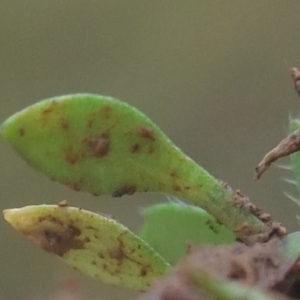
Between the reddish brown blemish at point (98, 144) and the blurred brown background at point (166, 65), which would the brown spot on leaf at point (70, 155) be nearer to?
the reddish brown blemish at point (98, 144)

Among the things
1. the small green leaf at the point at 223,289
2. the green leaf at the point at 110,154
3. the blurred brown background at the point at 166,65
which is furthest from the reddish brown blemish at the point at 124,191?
the blurred brown background at the point at 166,65

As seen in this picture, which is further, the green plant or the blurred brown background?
the blurred brown background

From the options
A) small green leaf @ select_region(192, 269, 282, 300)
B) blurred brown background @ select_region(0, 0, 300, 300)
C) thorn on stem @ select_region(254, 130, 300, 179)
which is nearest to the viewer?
small green leaf @ select_region(192, 269, 282, 300)

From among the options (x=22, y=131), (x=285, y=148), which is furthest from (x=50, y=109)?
(x=285, y=148)

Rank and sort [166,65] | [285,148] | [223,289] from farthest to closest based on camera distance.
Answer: [166,65] < [285,148] < [223,289]

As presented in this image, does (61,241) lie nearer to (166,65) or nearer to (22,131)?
(22,131)

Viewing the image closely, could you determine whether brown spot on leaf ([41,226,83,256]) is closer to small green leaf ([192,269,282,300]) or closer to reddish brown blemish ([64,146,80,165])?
reddish brown blemish ([64,146,80,165])

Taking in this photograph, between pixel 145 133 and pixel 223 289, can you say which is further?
pixel 145 133

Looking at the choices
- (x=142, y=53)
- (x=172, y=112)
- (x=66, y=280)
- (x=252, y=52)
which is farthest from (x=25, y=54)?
(x=66, y=280)

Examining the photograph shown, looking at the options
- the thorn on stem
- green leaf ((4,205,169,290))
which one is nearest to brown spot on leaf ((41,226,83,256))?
green leaf ((4,205,169,290))
